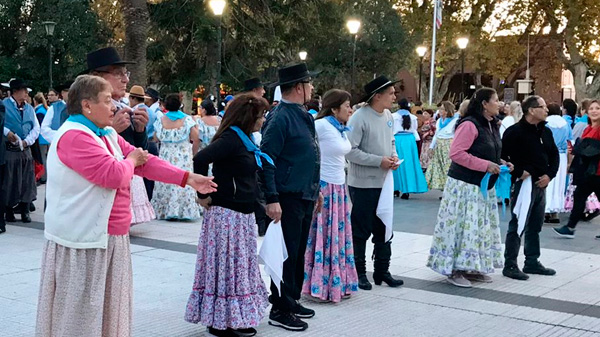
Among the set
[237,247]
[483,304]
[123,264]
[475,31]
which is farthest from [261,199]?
[475,31]

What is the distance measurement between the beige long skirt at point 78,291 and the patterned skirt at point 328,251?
99.5 inches

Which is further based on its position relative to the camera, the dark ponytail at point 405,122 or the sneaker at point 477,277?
the dark ponytail at point 405,122

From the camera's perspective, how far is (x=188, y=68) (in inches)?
1275

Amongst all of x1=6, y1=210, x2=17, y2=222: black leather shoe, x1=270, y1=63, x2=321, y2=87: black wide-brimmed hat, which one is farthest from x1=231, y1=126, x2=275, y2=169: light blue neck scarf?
x1=6, y1=210, x2=17, y2=222: black leather shoe

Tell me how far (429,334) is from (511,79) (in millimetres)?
47121

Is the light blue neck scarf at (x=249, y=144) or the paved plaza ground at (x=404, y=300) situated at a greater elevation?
the light blue neck scarf at (x=249, y=144)

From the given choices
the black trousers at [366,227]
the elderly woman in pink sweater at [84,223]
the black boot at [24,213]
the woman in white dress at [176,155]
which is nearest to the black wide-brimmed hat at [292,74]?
the black trousers at [366,227]

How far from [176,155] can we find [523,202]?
5.71 metres

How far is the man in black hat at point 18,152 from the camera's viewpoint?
34.1 feet

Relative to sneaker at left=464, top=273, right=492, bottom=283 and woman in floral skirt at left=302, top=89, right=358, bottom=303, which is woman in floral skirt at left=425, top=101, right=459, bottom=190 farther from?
woman in floral skirt at left=302, top=89, right=358, bottom=303

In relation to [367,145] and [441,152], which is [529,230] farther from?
[441,152]

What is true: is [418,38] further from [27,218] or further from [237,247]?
[237,247]

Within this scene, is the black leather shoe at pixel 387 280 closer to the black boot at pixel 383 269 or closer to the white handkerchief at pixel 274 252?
the black boot at pixel 383 269

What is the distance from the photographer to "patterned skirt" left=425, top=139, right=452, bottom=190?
14.4 meters
